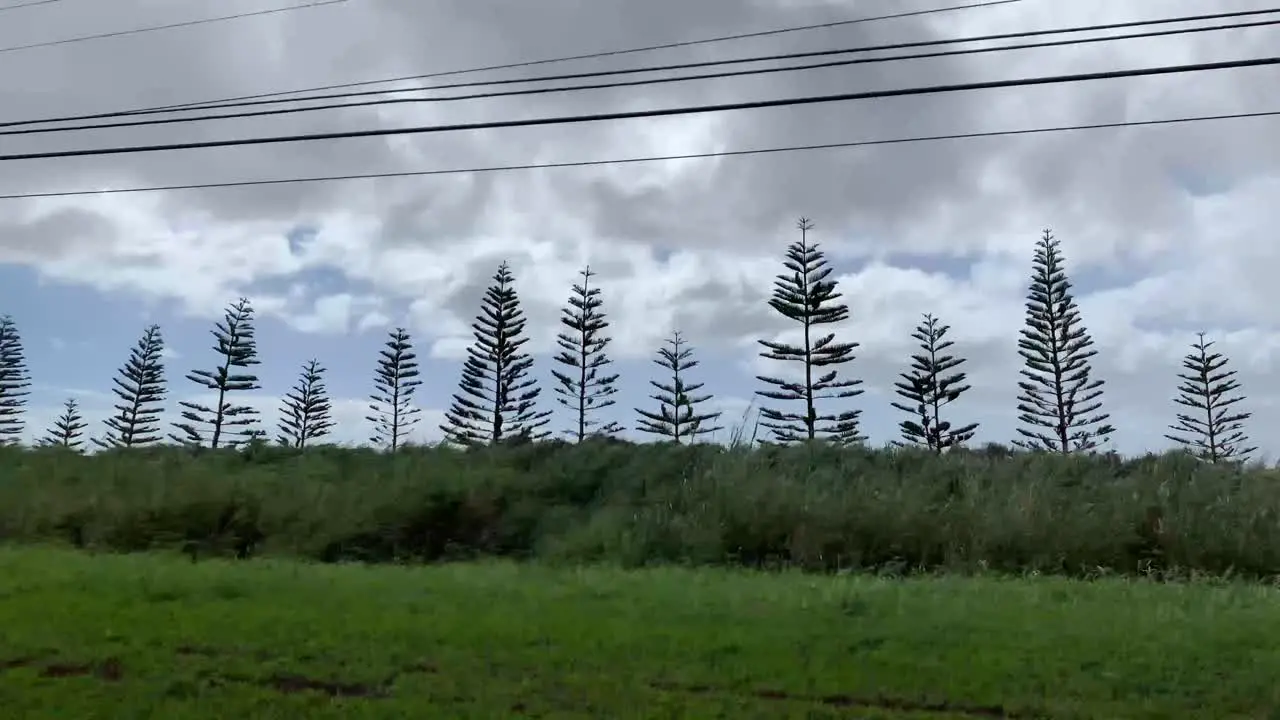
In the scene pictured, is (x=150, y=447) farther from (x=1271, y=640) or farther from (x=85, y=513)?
(x=1271, y=640)

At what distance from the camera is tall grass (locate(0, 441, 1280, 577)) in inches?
475

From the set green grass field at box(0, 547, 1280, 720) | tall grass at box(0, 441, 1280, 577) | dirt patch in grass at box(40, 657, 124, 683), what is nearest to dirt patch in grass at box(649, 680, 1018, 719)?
green grass field at box(0, 547, 1280, 720)

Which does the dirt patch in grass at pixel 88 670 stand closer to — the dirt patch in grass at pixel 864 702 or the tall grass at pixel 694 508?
the dirt patch in grass at pixel 864 702

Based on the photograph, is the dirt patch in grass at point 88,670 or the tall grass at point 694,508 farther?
the tall grass at point 694,508

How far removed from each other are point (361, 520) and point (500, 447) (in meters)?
4.64

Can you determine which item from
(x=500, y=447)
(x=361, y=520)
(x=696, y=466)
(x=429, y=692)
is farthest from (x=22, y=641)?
(x=500, y=447)

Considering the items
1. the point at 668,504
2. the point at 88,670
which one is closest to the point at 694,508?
the point at 668,504

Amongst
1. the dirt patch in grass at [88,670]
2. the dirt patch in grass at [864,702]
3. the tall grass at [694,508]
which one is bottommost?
the dirt patch in grass at [864,702]

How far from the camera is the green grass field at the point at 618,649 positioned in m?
5.30

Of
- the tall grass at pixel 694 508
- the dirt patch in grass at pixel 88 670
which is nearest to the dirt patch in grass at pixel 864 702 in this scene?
the dirt patch in grass at pixel 88 670

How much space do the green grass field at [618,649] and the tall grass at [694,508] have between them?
2.99 m

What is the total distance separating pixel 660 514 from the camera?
1312cm

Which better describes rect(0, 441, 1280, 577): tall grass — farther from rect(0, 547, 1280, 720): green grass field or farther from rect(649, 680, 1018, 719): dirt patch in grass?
rect(649, 680, 1018, 719): dirt patch in grass

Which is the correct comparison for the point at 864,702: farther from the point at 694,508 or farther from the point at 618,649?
the point at 694,508
